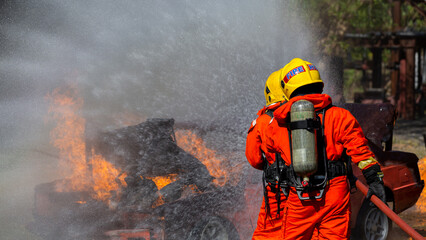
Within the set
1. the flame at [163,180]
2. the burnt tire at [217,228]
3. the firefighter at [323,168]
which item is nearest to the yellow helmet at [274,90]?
the firefighter at [323,168]

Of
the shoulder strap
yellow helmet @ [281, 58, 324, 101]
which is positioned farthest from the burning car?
yellow helmet @ [281, 58, 324, 101]

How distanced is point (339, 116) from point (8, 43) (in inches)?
229

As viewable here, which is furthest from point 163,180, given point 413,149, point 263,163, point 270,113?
point 413,149

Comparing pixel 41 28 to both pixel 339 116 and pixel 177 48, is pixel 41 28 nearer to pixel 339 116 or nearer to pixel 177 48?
pixel 177 48

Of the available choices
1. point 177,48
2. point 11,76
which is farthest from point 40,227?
point 177,48

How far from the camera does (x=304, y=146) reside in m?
3.01

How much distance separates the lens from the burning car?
15.8 ft

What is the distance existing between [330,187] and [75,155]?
12.4ft

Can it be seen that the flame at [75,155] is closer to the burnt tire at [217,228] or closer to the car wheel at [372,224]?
the burnt tire at [217,228]

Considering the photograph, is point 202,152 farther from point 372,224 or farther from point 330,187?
point 330,187

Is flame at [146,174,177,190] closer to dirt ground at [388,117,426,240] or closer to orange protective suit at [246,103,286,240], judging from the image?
orange protective suit at [246,103,286,240]

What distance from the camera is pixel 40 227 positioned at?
17.0 ft

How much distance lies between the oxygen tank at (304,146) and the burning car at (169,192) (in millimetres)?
1986

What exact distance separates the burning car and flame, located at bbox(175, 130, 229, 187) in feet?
0.04
